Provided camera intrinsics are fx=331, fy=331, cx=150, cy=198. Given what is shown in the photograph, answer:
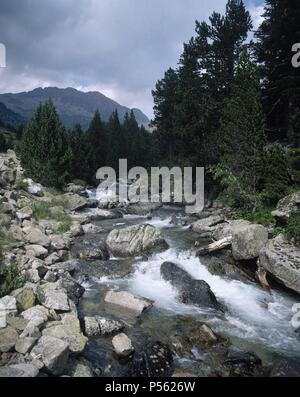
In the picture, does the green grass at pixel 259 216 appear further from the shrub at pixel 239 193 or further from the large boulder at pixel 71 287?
the large boulder at pixel 71 287

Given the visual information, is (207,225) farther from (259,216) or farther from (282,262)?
(282,262)

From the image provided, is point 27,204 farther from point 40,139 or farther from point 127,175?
point 127,175

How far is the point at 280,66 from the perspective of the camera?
26.6m

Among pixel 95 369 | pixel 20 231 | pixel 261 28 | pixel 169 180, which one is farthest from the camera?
pixel 169 180

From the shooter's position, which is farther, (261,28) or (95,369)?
(261,28)

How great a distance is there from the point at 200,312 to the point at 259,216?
32.5 ft

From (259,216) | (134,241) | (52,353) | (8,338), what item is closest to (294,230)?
(259,216)

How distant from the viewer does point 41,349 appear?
811cm

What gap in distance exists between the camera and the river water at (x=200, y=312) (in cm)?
1011

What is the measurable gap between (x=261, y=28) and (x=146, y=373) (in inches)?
1125

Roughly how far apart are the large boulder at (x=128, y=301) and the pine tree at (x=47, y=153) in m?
21.9

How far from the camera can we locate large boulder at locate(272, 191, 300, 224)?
16656mm

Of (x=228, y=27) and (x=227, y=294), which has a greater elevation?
(x=228, y=27)
